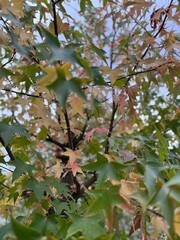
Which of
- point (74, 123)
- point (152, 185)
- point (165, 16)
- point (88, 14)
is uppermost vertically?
point (88, 14)

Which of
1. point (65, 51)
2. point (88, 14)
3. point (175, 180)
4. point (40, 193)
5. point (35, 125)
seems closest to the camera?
point (175, 180)

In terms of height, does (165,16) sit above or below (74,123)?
above

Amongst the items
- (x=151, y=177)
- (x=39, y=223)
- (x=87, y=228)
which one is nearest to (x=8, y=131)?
(x=39, y=223)

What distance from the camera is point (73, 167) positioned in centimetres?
106

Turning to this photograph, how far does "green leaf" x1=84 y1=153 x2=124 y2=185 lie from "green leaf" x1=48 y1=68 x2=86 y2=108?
0.27 metres

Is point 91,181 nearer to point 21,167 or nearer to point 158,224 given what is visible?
point 21,167

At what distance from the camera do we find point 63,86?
0.57m

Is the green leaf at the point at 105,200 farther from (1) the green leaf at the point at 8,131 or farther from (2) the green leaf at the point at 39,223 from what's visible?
(1) the green leaf at the point at 8,131

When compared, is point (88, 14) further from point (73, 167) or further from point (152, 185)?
point (152, 185)

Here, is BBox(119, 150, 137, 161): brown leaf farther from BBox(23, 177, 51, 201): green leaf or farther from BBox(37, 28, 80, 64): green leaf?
BBox(37, 28, 80, 64): green leaf

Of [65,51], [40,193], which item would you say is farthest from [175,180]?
[40,193]

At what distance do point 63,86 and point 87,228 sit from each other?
0.92 ft

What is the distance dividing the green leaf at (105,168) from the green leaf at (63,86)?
27 centimetres

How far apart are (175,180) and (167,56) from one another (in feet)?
2.29
